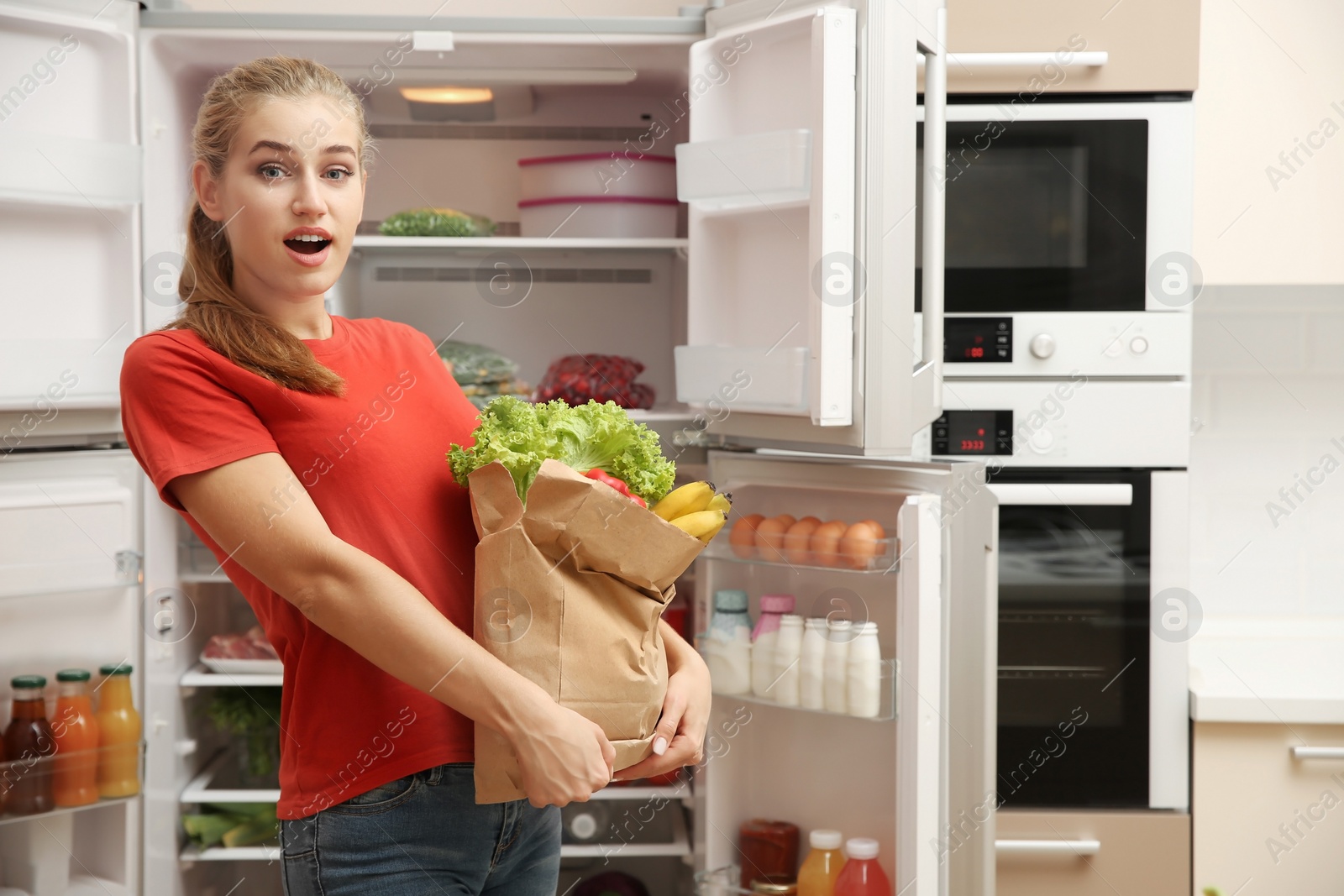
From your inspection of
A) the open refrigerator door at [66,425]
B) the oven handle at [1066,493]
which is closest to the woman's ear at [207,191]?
the open refrigerator door at [66,425]

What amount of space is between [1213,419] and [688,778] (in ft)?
4.70

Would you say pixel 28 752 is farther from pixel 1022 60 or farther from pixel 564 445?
pixel 1022 60

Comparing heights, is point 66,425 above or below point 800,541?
above

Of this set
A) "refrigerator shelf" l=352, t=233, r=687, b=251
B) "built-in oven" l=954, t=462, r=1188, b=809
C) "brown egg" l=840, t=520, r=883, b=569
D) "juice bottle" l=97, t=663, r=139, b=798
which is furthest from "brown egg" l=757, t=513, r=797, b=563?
"juice bottle" l=97, t=663, r=139, b=798

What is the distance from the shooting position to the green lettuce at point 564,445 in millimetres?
922

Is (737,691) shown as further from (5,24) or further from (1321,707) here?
(5,24)

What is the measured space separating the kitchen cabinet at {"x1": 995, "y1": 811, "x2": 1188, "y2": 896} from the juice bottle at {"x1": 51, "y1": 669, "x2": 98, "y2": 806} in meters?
1.64

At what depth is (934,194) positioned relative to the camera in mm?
1567

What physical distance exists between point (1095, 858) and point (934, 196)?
4.12 ft

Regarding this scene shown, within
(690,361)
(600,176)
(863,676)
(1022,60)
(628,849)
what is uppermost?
(1022,60)

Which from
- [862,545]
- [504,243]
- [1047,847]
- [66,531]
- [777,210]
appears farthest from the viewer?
[504,243]

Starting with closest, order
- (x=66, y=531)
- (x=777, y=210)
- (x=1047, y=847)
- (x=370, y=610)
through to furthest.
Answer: (x=370, y=610), (x=777, y=210), (x=66, y=531), (x=1047, y=847)

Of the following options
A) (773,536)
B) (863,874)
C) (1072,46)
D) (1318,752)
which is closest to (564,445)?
(773,536)

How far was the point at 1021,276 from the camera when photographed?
1.92 metres
